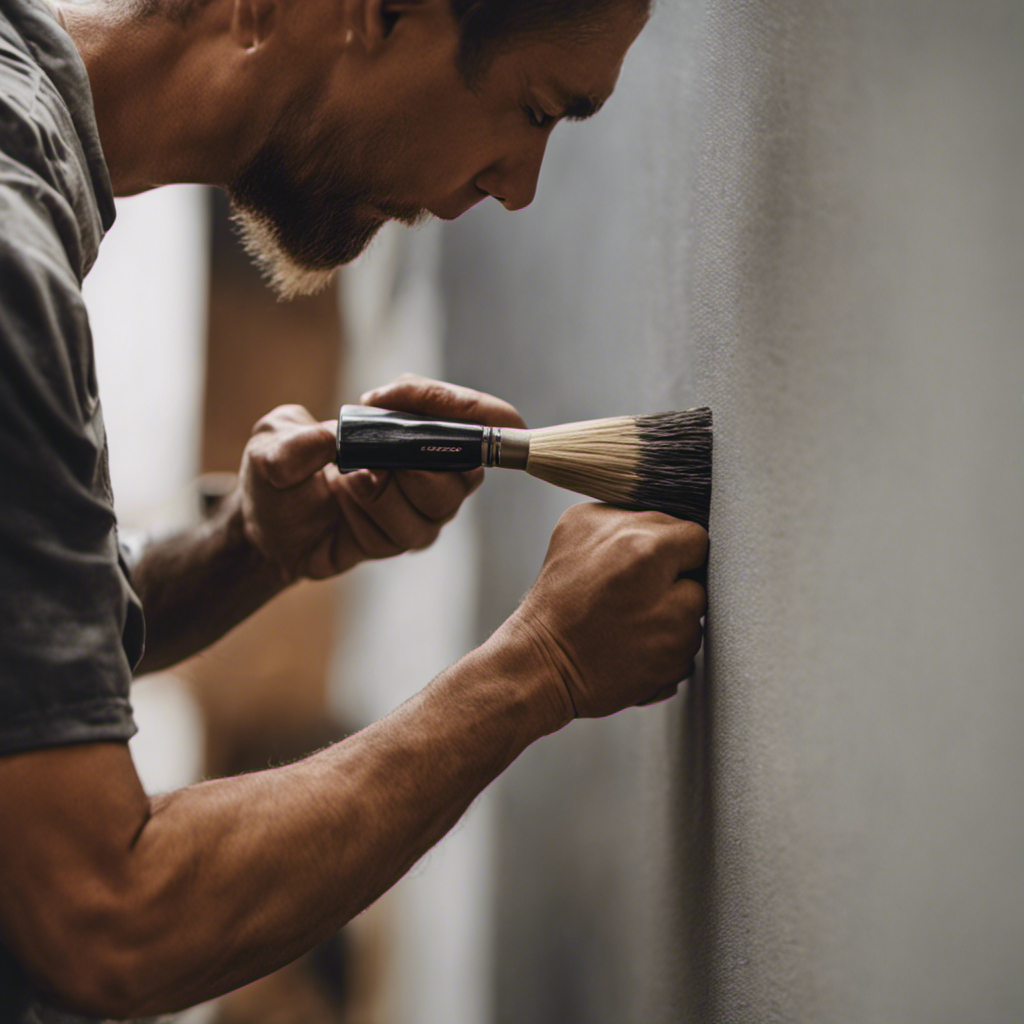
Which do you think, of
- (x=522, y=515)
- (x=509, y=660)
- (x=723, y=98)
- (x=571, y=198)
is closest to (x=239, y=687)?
(x=522, y=515)

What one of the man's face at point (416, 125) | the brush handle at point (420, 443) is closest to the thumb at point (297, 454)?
the brush handle at point (420, 443)

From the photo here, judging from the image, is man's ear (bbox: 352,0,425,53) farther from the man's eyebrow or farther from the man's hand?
the man's hand

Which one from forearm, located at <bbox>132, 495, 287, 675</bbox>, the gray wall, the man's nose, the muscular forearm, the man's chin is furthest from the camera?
forearm, located at <bbox>132, 495, 287, 675</bbox>

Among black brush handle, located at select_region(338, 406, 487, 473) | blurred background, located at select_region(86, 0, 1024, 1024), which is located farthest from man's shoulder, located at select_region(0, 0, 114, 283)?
blurred background, located at select_region(86, 0, 1024, 1024)

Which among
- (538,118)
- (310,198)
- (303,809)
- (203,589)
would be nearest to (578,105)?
(538,118)

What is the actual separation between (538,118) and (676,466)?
38 cm

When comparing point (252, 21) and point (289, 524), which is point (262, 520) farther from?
point (252, 21)

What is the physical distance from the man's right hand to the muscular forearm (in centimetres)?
3

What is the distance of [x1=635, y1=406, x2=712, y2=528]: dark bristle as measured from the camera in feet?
2.60

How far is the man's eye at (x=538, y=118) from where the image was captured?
35.5 inches

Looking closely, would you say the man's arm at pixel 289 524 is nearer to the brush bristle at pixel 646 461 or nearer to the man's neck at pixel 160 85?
the brush bristle at pixel 646 461

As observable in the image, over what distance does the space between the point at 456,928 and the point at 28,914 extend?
1.29 meters

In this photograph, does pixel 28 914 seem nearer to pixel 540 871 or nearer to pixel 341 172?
pixel 341 172

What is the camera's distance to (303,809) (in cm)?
64
